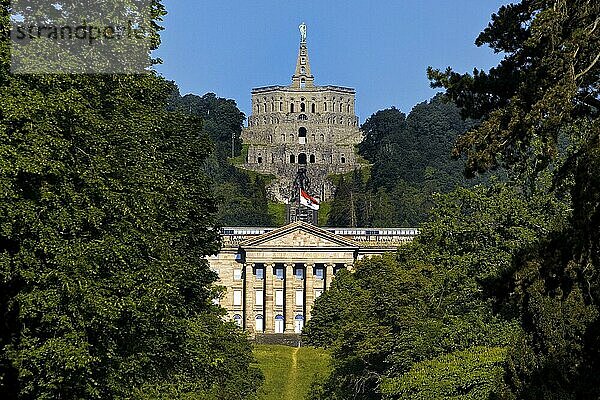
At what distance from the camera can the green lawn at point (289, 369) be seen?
57.9 m

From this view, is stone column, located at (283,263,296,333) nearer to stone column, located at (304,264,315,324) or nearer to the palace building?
the palace building

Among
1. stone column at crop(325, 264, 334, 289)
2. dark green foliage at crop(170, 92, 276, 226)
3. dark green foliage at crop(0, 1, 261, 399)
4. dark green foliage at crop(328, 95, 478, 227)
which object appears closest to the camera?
dark green foliage at crop(0, 1, 261, 399)

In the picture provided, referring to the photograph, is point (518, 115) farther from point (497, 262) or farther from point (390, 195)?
point (390, 195)

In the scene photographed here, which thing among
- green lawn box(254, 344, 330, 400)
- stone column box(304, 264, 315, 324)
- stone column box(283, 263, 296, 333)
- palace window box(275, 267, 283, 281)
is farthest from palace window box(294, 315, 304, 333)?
green lawn box(254, 344, 330, 400)

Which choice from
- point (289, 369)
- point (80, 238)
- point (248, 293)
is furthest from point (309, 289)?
point (80, 238)

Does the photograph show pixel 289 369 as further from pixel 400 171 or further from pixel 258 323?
pixel 400 171

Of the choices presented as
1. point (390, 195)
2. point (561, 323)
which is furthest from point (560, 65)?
point (390, 195)

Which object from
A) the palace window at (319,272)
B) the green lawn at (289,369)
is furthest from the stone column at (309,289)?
the green lawn at (289,369)

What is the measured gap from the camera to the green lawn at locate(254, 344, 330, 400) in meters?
57.9

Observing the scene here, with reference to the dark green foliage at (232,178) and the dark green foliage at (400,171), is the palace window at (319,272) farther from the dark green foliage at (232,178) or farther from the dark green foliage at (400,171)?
the dark green foliage at (400,171)

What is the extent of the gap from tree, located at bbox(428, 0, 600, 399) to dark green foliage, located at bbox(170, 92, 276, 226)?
8652 cm

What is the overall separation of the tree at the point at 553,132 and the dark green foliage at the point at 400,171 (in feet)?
301

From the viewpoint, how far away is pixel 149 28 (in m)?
24.7

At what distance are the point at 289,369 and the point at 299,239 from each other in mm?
40715
